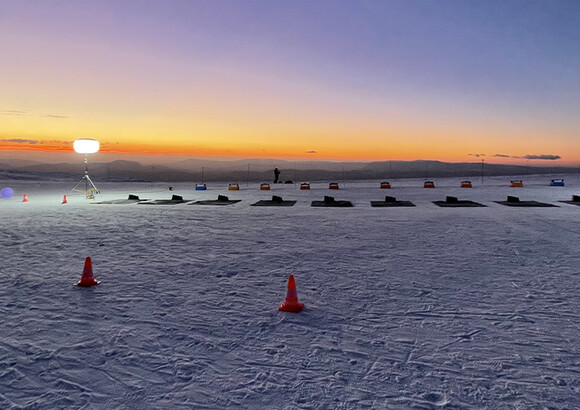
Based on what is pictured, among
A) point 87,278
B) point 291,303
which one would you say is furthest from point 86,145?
point 291,303

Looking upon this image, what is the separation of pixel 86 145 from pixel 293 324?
838 inches

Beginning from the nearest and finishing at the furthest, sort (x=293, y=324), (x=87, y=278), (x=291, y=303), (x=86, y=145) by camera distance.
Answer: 1. (x=293, y=324)
2. (x=291, y=303)
3. (x=87, y=278)
4. (x=86, y=145)

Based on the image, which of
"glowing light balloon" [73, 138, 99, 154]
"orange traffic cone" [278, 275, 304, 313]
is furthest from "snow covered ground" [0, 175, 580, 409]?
"glowing light balloon" [73, 138, 99, 154]

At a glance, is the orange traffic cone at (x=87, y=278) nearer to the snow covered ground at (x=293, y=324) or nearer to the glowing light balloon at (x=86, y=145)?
the snow covered ground at (x=293, y=324)

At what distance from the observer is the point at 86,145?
22094 mm

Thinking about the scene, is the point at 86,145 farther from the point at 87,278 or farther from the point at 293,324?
the point at 293,324

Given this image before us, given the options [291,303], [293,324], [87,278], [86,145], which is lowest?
[293,324]

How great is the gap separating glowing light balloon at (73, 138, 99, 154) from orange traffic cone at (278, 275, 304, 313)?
2056cm

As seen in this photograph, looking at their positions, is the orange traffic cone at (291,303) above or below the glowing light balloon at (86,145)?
below

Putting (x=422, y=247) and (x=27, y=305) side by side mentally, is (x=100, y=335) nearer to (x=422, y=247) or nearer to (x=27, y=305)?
(x=27, y=305)

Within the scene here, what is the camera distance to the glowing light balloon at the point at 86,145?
21.8 m

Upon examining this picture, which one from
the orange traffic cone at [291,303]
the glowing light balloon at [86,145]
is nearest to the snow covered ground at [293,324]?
the orange traffic cone at [291,303]

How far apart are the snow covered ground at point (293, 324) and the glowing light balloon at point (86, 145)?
1369 centimetres

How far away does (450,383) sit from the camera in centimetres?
327
